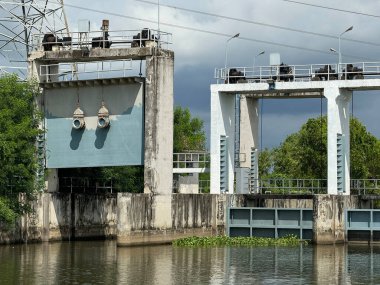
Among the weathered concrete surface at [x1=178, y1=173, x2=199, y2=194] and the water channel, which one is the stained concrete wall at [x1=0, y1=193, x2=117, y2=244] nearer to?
the water channel

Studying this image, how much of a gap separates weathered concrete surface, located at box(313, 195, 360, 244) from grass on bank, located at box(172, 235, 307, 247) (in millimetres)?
2136

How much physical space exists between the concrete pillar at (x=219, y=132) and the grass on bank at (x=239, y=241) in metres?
4.57

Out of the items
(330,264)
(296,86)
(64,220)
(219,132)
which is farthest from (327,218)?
(64,220)

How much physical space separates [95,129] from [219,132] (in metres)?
8.57

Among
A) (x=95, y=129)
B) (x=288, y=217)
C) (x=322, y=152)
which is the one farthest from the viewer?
(x=322, y=152)

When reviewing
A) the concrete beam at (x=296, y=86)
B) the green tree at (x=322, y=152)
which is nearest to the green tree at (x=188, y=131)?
the green tree at (x=322, y=152)

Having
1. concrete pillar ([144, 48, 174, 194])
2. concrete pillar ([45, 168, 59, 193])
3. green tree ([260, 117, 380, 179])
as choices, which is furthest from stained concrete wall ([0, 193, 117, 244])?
green tree ([260, 117, 380, 179])

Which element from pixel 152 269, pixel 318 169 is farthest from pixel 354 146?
pixel 152 269

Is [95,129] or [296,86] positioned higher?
[296,86]

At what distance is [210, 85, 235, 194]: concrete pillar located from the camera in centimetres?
6650

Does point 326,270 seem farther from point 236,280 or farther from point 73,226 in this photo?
point 73,226

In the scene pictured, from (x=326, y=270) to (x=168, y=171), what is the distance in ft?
55.1

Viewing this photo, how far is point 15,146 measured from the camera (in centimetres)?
5875

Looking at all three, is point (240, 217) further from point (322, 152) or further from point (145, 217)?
point (322, 152)
